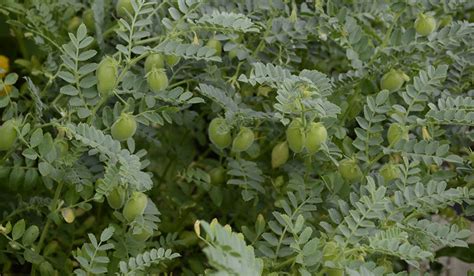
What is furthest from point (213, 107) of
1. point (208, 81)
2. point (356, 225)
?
point (356, 225)

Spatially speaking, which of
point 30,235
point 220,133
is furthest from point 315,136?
point 30,235

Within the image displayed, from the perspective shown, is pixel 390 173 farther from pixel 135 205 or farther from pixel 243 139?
pixel 135 205

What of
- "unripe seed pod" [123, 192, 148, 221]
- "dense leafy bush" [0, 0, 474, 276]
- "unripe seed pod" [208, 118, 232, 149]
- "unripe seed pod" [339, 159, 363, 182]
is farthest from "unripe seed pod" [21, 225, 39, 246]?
"unripe seed pod" [339, 159, 363, 182]

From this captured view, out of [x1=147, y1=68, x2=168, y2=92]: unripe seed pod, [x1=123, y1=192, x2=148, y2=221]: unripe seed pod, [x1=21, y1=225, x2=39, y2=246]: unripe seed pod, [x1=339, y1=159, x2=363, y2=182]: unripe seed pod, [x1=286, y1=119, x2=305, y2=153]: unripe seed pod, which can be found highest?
[x1=147, y1=68, x2=168, y2=92]: unripe seed pod

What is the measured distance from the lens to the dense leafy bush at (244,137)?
2.76 ft

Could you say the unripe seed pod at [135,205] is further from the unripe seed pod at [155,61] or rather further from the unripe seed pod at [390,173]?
the unripe seed pod at [390,173]

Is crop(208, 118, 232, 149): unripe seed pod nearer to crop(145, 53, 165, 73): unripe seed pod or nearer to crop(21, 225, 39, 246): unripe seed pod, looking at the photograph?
crop(145, 53, 165, 73): unripe seed pod

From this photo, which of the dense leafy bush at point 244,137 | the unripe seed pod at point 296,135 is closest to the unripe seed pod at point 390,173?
the dense leafy bush at point 244,137

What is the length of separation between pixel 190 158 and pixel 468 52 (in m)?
0.37

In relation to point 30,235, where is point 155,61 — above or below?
above

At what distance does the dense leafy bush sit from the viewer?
841mm

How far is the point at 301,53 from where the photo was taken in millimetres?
1118

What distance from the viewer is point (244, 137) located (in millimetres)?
941

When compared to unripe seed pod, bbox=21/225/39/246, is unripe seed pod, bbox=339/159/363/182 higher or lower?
higher
